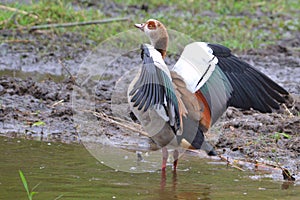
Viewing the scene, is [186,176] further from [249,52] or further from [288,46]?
[288,46]

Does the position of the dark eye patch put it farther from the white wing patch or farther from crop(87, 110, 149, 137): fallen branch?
crop(87, 110, 149, 137): fallen branch

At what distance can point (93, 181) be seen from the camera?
214 inches

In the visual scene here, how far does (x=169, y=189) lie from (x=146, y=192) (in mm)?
242

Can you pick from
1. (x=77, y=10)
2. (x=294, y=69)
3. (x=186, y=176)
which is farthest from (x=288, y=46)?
(x=186, y=176)

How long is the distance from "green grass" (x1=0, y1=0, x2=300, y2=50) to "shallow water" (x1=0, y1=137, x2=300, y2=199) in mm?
4667

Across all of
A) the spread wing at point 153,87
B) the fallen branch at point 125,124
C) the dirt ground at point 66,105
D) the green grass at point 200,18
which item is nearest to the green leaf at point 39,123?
the dirt ground at point 66,105

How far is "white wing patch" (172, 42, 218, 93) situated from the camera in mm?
5973

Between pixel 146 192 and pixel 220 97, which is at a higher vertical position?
pixel 220 97

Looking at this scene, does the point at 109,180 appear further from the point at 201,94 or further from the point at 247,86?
the point at 247,86

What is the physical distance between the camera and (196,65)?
607 centimetres

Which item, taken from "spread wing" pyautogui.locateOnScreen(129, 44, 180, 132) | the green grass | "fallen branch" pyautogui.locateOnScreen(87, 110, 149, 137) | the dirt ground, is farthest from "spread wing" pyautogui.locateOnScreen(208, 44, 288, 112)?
the green grass

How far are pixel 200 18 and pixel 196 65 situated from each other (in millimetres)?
6064

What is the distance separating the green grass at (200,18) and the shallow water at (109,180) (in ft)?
15.3

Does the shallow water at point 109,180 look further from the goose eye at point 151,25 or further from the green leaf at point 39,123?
the goose eye at point 151,25
